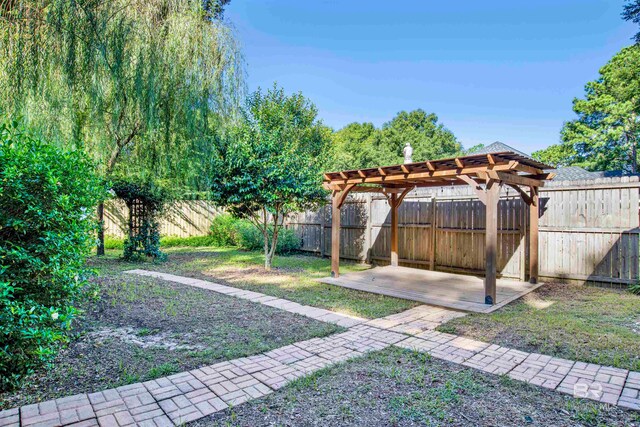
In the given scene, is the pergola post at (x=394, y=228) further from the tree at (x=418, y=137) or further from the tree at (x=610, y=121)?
the tree at (x=610, y=121)

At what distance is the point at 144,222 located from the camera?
8734 mm

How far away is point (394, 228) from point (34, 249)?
690 centimetres

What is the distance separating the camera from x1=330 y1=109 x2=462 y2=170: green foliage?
81.1ft

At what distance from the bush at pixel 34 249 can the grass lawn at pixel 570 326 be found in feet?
12.5

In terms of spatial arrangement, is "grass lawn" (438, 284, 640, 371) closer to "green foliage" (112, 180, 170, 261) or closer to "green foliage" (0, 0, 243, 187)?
"green foliage" (0, 0, 243, 187)

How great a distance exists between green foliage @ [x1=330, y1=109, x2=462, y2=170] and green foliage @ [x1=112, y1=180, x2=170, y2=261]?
45.1 feet

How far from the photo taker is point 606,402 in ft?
8.07

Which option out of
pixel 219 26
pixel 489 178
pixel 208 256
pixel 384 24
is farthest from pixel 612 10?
pixel 208 256

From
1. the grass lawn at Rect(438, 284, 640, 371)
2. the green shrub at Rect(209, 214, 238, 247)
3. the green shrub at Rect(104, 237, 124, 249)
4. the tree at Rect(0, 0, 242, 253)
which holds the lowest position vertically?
the grass lawn at Rect(438, 284, 640, 371)

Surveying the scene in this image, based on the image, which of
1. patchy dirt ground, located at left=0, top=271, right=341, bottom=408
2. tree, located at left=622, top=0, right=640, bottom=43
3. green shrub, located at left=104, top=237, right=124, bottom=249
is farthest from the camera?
green shrub, located at left=104, top=237, right=124, bottom=249

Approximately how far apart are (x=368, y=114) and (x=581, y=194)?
2594 cm

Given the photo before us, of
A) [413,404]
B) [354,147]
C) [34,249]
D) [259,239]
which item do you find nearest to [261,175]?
[259,239]

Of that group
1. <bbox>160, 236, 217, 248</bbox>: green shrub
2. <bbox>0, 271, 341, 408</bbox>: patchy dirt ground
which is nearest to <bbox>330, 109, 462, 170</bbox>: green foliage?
<bbox>160, 236, 217, 248</bbox>: green shrub

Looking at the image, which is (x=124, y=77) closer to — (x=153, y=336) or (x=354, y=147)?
(x=153, y=336)
